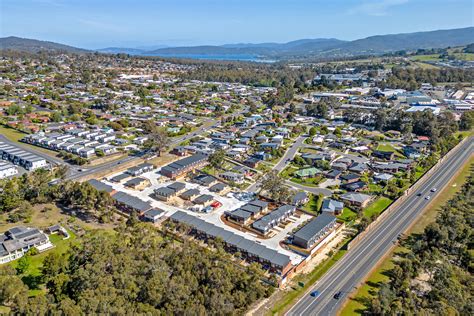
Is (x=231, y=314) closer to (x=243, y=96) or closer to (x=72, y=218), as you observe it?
(x=72, y=218)

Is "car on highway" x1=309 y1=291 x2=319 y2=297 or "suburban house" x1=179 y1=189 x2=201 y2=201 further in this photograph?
"suburban house" x1=179 y1=189 x2=201 y2=201

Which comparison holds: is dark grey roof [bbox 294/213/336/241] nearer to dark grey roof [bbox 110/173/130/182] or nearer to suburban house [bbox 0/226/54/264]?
suburban house [bbox 0/226/54/264]

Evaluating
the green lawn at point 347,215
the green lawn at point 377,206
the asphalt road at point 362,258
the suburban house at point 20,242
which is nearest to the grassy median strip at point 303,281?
the asphalt road at point 362,258

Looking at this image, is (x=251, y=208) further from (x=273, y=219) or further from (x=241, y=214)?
(x=273, y=219)

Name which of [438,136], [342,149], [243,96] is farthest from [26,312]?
[243,96]

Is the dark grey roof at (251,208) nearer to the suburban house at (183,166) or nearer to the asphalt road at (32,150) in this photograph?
the suburban house at (183,166)

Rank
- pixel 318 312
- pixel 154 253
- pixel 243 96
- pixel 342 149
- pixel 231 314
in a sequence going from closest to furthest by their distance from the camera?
1. pixel 231 314
2. pixel 318 312
3. pixel 154 253
4. pixel 342 149
5. pixel 243 96

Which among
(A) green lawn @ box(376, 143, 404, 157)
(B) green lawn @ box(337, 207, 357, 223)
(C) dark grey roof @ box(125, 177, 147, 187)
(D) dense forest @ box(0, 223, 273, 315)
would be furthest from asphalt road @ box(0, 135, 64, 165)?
(A) green lawn @ box(376, 143, 404, 157)
